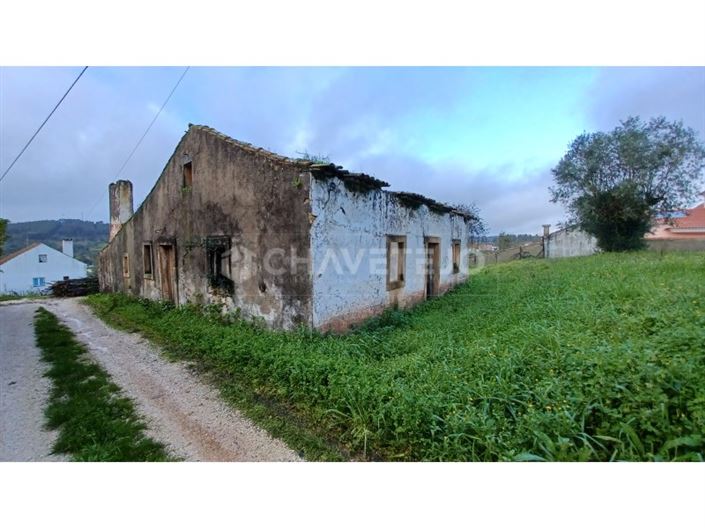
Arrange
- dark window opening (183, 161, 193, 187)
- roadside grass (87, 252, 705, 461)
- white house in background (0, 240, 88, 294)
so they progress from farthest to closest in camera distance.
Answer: white house in background (0, 240, 88, 294), dark window opening (183, 161, 193, 187), roadside grass (87, 252, 705, 461)

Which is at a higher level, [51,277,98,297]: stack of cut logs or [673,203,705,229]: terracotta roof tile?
[673,203,705,229]: terracotta roof tile

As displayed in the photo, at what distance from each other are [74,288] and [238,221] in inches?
582

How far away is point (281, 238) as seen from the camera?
581 centimetres

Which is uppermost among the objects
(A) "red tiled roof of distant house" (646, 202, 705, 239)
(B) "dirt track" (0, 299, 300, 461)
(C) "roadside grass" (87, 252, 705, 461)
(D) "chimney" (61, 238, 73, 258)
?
(D) "chimney" (61, 238, 73, 258)

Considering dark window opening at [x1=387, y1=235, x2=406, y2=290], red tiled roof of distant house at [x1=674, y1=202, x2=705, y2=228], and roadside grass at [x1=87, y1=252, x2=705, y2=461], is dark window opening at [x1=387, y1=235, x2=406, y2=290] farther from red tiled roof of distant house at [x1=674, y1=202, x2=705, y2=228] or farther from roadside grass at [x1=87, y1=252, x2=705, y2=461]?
red tiled roof of distant house at [x1=674, y1=202, x2=705, y2=228]

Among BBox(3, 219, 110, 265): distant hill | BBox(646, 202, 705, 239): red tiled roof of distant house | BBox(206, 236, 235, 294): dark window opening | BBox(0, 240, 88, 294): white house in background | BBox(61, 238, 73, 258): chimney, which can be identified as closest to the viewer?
BBox(206, 236, 235, 294): dark window opening

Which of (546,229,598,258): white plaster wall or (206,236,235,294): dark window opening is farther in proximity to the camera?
(546,229,598,258): white plaster wall

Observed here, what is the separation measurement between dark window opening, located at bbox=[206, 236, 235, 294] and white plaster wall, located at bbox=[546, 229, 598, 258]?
15380 millimetres

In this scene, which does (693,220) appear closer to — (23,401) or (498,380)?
(498,380)

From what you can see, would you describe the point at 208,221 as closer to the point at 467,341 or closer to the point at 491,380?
the point at 467,341

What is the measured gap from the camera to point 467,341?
16.2 feet

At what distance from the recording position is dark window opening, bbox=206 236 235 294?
6934 millimetres

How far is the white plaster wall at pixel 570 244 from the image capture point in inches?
606

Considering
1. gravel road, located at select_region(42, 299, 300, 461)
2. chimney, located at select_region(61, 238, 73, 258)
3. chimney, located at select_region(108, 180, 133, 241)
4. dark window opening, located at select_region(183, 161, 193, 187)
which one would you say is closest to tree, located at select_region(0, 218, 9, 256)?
chimney, located at select_region(108, 180, 133, 241)
